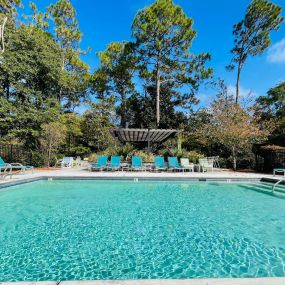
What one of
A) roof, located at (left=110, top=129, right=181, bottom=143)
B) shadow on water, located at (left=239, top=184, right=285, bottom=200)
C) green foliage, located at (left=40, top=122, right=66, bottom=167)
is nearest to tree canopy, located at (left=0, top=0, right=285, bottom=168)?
green foliage, located at (left=40, top=122, right=66, bottom=167)

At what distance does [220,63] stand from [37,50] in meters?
18.0

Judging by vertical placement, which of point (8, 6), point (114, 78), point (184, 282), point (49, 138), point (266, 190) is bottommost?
point (184, 282)

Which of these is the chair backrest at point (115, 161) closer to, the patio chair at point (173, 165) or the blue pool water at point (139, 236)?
the patio chair at point (173, 165)

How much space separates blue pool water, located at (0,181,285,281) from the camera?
3400 millimetres

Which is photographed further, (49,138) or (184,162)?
(49,138)

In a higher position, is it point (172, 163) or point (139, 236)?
point (172, 163)

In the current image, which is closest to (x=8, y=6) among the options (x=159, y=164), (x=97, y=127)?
(x=97, y=127)

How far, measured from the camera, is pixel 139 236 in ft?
15.4

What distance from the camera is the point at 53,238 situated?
4.54m

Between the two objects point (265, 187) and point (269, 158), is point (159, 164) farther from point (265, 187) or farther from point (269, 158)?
point (269, 158)

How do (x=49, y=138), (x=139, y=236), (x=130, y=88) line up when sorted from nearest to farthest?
(x=139, y=236), (x=49, y=138), (x=130, y=88)

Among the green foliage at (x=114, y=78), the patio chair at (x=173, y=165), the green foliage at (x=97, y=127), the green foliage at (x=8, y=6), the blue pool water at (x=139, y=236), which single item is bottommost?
the blue pool water at (x=139, y=236)

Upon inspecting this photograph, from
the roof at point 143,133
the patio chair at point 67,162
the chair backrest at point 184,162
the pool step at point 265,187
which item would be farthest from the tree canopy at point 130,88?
the pool step at point 265,187

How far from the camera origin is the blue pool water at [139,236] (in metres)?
3.40
